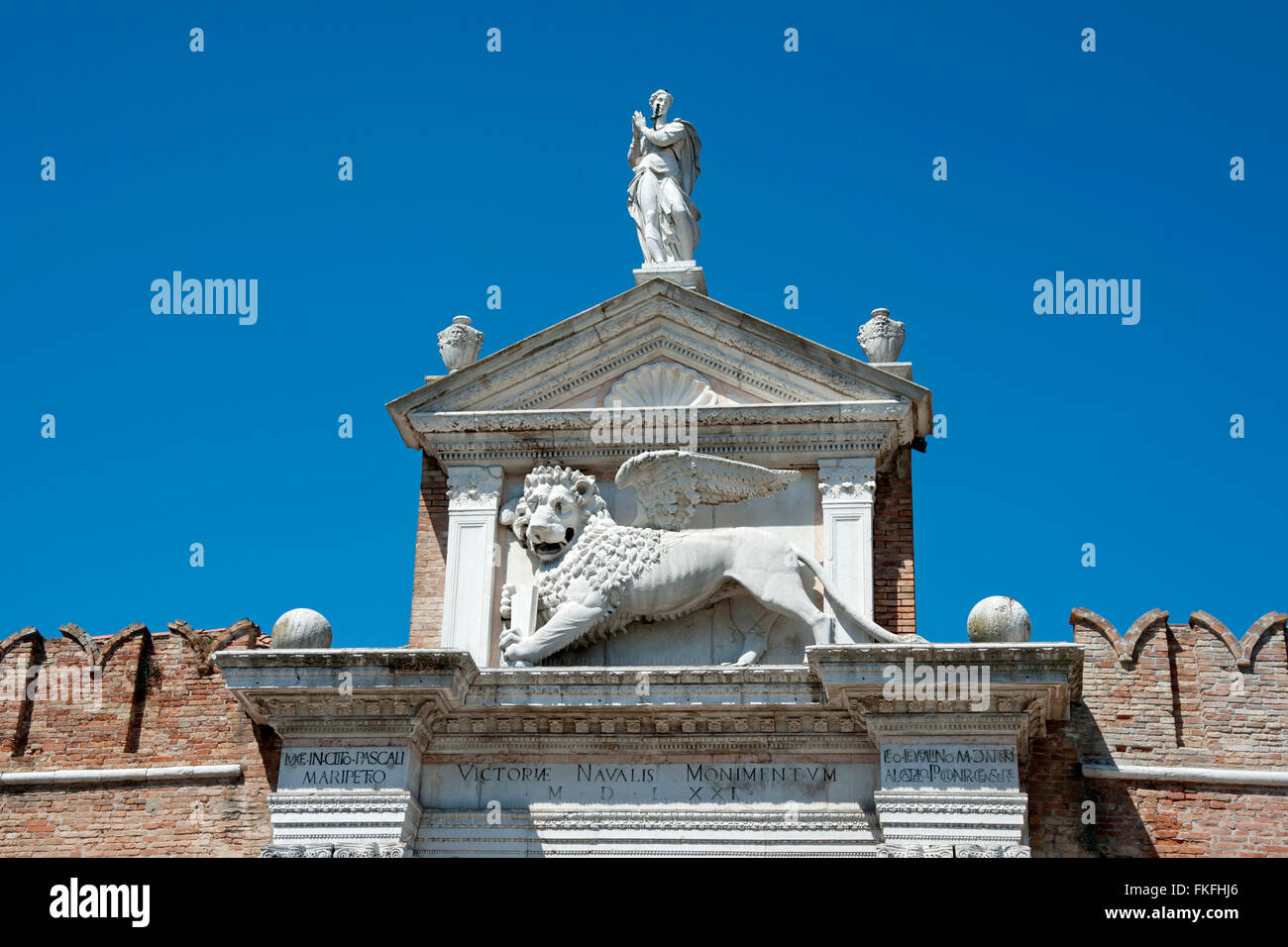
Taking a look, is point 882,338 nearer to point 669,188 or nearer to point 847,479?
point 847,479

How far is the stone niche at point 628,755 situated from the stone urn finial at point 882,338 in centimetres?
318

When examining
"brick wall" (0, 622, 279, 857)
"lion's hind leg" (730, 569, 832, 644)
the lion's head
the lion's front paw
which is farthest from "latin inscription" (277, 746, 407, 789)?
"lion's hind leg" (730, 569, 832, 644)

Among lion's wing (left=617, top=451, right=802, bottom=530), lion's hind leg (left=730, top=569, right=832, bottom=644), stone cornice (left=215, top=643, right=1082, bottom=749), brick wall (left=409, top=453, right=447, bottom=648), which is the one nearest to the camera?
stone cornice (left=215, top=643, right=1082, bottom=749)

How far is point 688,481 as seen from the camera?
14703mm

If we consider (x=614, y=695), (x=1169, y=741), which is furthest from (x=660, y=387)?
(x=1169, y=741)

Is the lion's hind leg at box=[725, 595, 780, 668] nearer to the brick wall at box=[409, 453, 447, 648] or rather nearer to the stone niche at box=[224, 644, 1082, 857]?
the stone niche at box=[224, 644, 1082, 857]

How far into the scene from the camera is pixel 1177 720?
14.7 metres

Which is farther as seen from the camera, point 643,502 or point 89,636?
point 89,636

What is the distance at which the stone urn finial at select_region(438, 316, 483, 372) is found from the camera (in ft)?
52.1

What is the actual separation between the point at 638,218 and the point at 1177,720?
243 inches

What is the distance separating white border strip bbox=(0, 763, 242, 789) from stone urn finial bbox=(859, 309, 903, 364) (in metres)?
6.15
